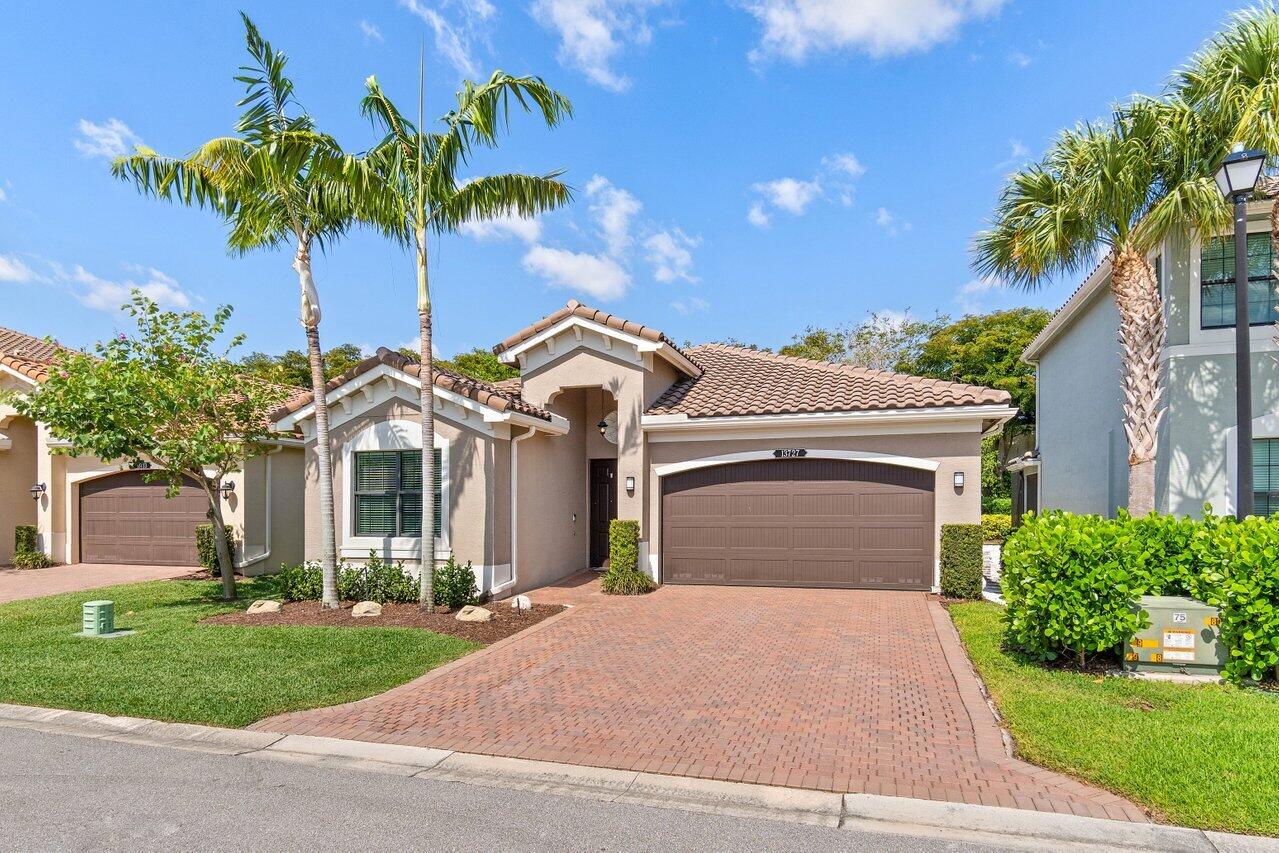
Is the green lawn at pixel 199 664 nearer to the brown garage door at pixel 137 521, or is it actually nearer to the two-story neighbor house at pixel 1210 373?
the brown garage door at pixel 137 521

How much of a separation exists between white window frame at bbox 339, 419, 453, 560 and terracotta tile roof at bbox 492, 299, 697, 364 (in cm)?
303

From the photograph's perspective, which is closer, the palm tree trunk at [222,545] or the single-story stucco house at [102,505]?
the palm tree trunk at [222,545]

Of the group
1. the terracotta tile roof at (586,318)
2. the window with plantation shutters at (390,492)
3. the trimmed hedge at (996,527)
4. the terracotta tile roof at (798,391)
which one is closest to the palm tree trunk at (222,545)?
the window with plantation shutters at (390,492)

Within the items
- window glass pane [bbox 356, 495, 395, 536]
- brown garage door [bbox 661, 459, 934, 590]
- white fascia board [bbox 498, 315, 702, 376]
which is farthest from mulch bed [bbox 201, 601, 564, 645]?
white fascia board [bbox 498, 315, 702, 376]

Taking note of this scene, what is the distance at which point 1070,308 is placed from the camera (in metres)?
16.7

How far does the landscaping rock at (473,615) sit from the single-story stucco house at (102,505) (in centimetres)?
793

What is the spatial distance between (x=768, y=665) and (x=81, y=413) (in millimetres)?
11021

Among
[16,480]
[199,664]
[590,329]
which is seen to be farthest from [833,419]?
[16,480]

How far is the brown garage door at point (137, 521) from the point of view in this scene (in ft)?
53.4

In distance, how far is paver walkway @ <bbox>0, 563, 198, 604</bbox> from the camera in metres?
13.5

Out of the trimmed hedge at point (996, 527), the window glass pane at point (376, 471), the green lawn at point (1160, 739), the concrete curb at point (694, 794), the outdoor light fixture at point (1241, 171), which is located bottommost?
the trimmed hedge at point (996, 527)

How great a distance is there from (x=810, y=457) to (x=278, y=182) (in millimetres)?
9962

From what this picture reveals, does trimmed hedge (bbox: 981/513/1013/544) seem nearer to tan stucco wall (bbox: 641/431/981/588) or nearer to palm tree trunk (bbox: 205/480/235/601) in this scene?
tan stucco wall (bbox: 641/431/981/588)

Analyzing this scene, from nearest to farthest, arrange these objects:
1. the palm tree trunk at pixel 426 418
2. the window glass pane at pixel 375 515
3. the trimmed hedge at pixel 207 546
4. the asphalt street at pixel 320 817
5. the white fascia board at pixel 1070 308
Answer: the asphalt street at pixel 320 817
the palm tree trunk at pixel 426 418
the window glass pane at pixel 375 515
the white fascia board at pixel 1070 308
the trimmed hedge at pixel 207 546
